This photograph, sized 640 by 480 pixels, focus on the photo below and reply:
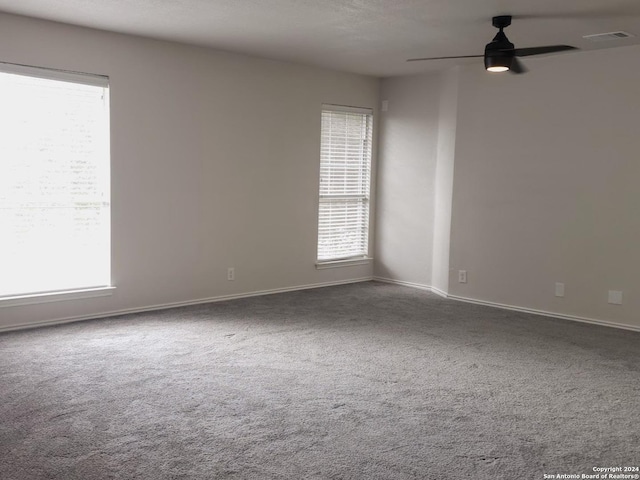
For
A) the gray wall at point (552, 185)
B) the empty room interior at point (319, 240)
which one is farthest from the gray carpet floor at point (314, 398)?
the gray wall at point (552, 185)

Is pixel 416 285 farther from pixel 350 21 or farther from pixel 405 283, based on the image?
pixel 350 21

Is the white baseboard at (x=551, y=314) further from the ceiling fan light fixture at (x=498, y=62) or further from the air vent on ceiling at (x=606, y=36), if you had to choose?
the ceiling fan light fixture at (x=498, y=62)

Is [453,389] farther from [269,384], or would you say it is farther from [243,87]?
[243,87]

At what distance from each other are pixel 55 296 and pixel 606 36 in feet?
16.4

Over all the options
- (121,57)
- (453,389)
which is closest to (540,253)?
(453,389)

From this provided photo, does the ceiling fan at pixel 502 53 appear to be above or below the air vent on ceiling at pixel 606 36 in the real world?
below

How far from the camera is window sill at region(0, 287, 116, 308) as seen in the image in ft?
15.5

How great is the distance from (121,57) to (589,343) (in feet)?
15.2

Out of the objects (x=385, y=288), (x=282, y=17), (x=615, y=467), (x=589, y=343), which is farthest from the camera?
(x=385, y=288)

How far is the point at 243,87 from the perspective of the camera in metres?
6.07

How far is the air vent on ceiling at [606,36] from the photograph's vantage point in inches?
188

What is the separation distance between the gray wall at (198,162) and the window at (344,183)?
18 centimetres

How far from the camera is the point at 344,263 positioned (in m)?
7.23

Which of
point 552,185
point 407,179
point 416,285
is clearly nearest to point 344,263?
point 416,285
